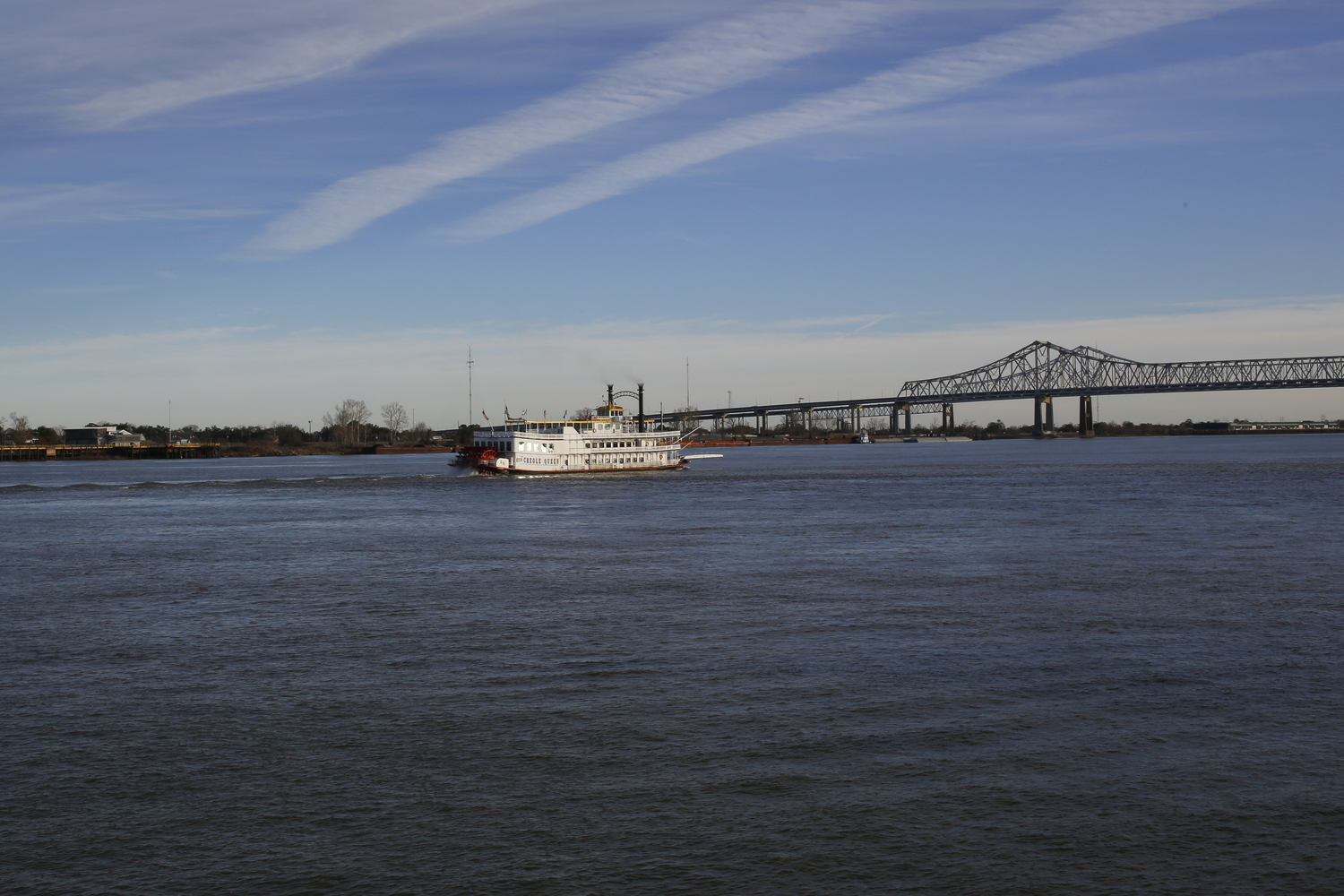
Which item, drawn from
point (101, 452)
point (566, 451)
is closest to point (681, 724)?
point (566, 451)

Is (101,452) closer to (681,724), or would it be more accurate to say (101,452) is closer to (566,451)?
(566,451)

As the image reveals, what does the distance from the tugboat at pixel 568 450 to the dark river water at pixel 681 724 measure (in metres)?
54.6

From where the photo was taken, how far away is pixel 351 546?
111 ft

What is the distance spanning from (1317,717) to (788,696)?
6121mm

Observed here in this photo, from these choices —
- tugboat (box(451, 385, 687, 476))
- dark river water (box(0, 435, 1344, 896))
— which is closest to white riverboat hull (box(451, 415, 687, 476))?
tugboat (box(451, 385, 687, 476))

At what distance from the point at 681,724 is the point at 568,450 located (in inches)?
2932

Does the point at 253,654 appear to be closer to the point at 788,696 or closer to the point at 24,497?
the point at 788,696

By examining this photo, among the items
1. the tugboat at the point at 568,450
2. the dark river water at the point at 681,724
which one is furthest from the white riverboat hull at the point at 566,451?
the dark river water at the point at 681,724

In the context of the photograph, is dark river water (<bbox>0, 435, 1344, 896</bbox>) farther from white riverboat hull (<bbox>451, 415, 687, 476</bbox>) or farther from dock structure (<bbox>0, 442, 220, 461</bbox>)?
dock structure (<bbox>0, 442, 220, 461</bbox>)

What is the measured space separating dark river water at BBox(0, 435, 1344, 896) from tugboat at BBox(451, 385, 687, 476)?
54564 mm

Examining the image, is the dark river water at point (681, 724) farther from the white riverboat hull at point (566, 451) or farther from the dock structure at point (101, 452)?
the dock structure at point (101, 452)

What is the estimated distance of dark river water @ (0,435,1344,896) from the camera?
9133 mm

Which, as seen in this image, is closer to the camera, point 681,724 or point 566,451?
point 681,724

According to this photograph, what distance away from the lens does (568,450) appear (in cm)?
8675
